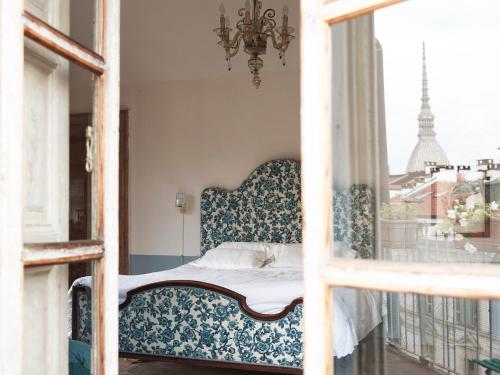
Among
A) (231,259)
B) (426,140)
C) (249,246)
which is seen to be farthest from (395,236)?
(249,246)

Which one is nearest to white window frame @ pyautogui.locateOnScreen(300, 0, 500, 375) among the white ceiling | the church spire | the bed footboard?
the church spire

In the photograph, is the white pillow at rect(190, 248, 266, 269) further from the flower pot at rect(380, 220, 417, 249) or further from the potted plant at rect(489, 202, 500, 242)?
the flower pot at rect(380, 220, 417, 249)

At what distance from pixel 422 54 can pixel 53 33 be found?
6.54ft

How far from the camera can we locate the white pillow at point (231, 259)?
5277mm

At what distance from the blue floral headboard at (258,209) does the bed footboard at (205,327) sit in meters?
2.14

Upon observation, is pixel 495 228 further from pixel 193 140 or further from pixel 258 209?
pixel 193 140

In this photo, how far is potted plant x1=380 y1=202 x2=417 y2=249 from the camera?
1.52 metres

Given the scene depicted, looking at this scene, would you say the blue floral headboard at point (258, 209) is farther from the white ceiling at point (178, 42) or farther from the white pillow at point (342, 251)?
the white pillow at point (342, 251)

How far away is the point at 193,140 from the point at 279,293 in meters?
2.80

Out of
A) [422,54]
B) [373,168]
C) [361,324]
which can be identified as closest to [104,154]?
[373,168]

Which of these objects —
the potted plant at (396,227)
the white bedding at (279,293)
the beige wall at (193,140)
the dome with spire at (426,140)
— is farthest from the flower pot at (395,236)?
the beige wall at (193,140)

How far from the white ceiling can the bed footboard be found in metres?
2.89

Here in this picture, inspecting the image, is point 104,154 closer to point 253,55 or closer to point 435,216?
point 435,216

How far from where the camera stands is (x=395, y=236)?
1.58 meters
